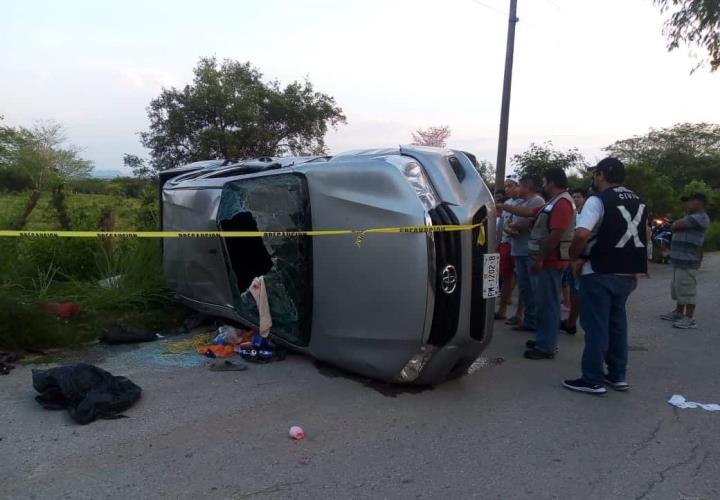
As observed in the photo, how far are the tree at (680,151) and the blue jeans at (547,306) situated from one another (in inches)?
1262

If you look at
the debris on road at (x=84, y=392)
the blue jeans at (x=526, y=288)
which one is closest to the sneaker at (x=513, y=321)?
the blue jeans at (x=526, y=288)

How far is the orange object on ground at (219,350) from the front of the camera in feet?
16.1

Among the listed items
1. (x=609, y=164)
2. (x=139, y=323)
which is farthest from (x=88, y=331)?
(x=609, y=164)

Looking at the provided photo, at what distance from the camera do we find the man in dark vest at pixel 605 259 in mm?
4145

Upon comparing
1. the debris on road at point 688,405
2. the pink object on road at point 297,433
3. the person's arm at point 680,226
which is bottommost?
the debris on road at point 688,405

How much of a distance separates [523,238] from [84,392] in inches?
167

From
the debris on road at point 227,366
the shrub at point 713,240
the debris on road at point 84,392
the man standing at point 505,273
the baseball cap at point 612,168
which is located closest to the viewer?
the debris on road at point 84,392

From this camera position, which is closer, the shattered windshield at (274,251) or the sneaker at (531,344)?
the shattered windshield at (274,251)

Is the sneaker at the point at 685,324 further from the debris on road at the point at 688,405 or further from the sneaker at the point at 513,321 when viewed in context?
the debris on road at the point at 688,405

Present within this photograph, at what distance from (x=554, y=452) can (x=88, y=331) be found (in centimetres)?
406

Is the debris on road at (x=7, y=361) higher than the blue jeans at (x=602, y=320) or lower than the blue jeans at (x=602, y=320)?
lower

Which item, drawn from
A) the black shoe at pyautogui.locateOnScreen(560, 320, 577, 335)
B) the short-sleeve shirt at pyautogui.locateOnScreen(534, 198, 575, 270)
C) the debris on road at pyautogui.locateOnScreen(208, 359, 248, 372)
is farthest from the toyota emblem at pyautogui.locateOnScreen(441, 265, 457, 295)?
the black shoe at pyautogui.locateOnScreen(560, 320, 577, 335)

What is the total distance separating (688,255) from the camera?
6867 mm

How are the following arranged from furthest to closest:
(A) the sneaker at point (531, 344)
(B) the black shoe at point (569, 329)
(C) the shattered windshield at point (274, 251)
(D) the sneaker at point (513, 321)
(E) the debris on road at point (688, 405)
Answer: (D) the sneaker at point (513, 321) < (B) the black shoe at point (569, 329) < (A) the sneaker at point (531, 344) < (C) the shattered windshield at point (274, 251) < (E) the debris on road at point (688, 405)
